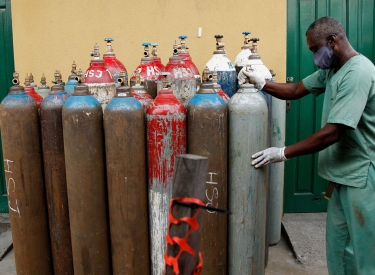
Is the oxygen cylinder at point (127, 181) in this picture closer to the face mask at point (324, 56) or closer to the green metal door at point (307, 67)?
the face mask at point (324, 56)

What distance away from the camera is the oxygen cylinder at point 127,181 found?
205 cm

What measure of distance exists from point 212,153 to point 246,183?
27 centimetres

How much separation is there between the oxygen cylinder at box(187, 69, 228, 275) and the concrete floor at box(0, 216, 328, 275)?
3.63 ft

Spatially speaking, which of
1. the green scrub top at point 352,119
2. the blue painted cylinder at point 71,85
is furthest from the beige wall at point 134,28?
the green scrub top at point 352,119

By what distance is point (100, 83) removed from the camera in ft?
7.99

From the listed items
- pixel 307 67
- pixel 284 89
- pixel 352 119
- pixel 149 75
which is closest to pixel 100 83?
pixel 149 75

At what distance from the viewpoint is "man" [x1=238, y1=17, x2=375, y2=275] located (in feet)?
6.99

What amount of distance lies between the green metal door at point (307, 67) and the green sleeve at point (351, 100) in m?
1.46

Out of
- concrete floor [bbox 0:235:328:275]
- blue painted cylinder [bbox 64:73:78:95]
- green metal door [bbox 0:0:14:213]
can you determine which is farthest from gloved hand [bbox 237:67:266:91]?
green metal door [bbox 0:0:14:213]

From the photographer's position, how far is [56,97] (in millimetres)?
2254

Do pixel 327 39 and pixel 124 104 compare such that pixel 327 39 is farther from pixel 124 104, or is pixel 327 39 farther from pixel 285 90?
pixel 124 104

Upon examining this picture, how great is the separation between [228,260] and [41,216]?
1137mm

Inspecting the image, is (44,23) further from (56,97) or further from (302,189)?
(302,189)

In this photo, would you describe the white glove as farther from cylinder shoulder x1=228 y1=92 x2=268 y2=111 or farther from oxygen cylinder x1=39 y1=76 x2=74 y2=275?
oxygen cylinder x1=39 y1=76 x2=74 y2=275
